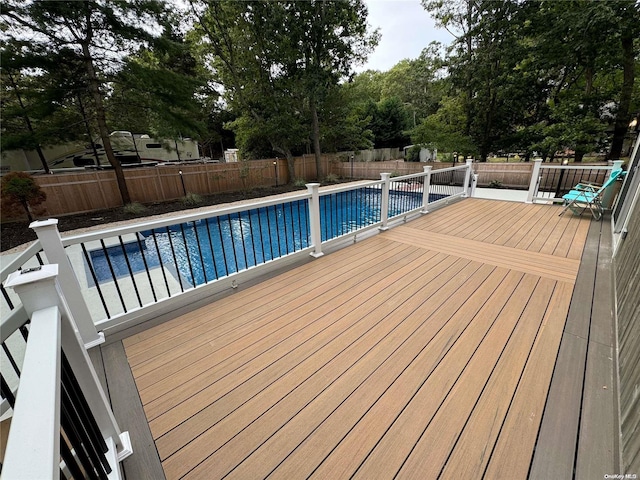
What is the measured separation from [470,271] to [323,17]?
12.3 metres

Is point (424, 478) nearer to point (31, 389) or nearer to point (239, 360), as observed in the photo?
point (239, 360)

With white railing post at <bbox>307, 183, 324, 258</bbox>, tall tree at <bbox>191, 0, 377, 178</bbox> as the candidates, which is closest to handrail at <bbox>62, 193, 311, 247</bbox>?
white railing post at <bbox>307, 183, 324, 258</bbox>

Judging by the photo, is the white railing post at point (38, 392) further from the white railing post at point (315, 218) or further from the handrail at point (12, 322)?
the white railing post at point (315, 218)

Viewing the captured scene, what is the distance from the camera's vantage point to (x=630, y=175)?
407cm

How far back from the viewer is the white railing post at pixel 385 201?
4.13 m

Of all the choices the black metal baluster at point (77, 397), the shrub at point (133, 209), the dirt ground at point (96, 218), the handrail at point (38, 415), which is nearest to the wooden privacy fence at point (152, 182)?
the dirt ground at point (96, 218)

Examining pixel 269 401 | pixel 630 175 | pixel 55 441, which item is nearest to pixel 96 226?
pixel 269 401

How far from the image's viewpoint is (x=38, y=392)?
59 centimetres

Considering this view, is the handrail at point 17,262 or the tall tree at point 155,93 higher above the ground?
the tall tree at point 155,93

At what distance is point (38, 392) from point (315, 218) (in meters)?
2.93

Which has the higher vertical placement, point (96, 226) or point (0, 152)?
point (0, 152)

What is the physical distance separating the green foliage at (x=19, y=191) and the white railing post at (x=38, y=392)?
30.3 ft

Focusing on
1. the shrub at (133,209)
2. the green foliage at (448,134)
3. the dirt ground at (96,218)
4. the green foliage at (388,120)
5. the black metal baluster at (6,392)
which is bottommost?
the dirt ground at (96,218)

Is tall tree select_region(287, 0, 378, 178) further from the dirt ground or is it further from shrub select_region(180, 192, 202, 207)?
shrub select_region(180, 192, 202, 207)
